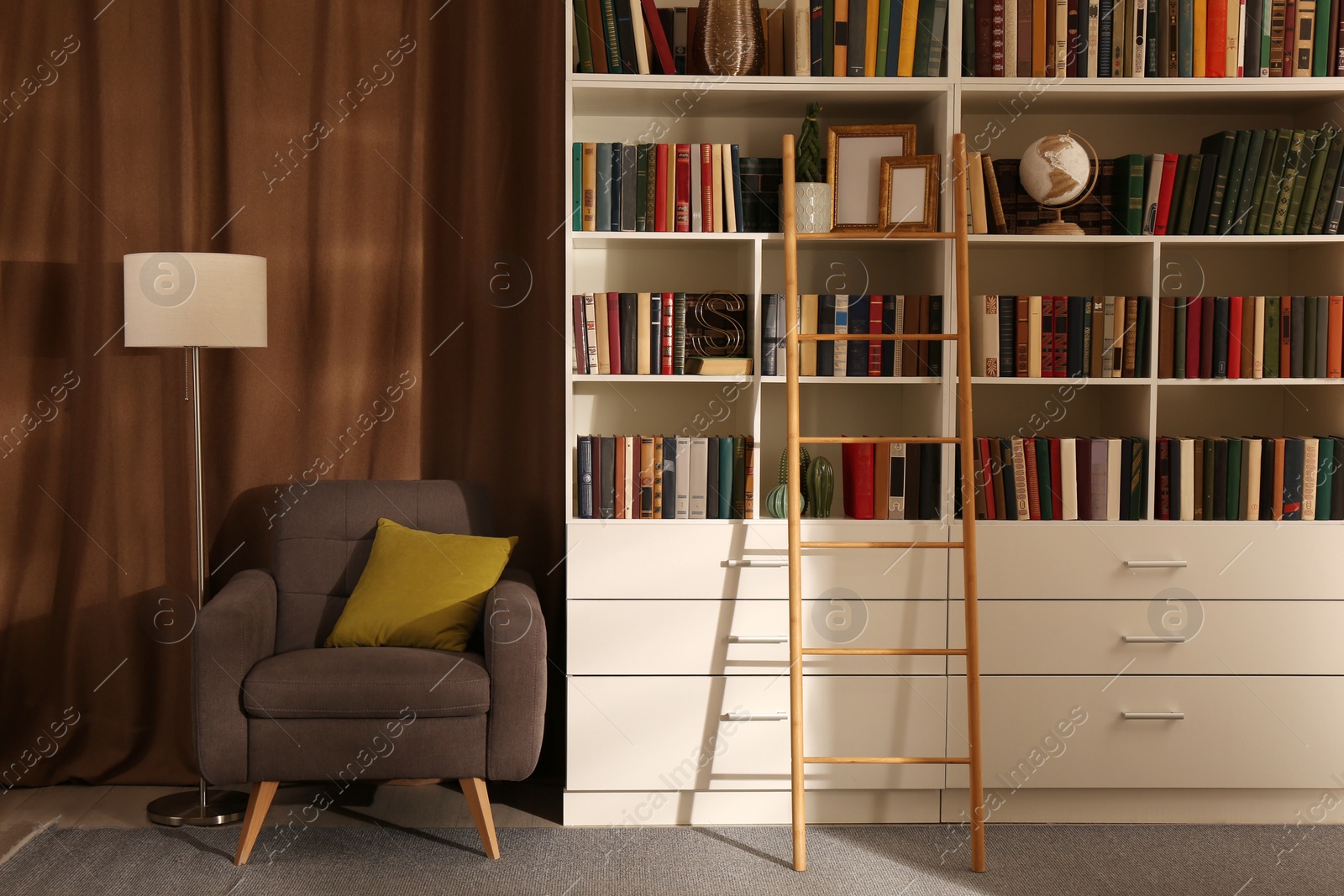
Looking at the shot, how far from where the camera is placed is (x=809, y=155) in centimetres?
269

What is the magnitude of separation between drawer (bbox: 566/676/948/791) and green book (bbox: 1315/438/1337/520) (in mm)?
1110

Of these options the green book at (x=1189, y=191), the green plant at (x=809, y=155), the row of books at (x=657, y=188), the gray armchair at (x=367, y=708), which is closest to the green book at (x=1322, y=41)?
the green book at (x=1189, y=191)

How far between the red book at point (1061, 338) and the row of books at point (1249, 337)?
241 mm

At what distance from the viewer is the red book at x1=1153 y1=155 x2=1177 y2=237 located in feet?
8.83

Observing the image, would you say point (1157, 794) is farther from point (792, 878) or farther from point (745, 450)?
point (745, 450)

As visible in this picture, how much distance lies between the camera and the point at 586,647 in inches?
105

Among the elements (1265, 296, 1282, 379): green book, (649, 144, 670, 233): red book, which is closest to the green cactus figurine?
(649, 144, 670, 233): red book

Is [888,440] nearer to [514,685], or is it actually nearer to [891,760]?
[891,760]

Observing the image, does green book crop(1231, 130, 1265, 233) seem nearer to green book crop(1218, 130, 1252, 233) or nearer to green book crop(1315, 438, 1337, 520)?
green book crop(1218, 130, 1252, 233)

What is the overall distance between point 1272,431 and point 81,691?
3.61 m

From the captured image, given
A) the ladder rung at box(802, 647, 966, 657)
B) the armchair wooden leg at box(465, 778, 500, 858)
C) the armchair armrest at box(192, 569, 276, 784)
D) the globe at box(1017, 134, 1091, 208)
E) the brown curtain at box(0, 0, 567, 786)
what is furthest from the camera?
the brown curtain at box(0, 0, 567, 786)

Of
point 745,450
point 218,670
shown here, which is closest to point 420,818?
point 218,670

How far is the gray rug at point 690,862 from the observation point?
234 centimetres

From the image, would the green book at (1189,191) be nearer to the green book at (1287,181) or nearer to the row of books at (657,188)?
the green book at (1287,181)
